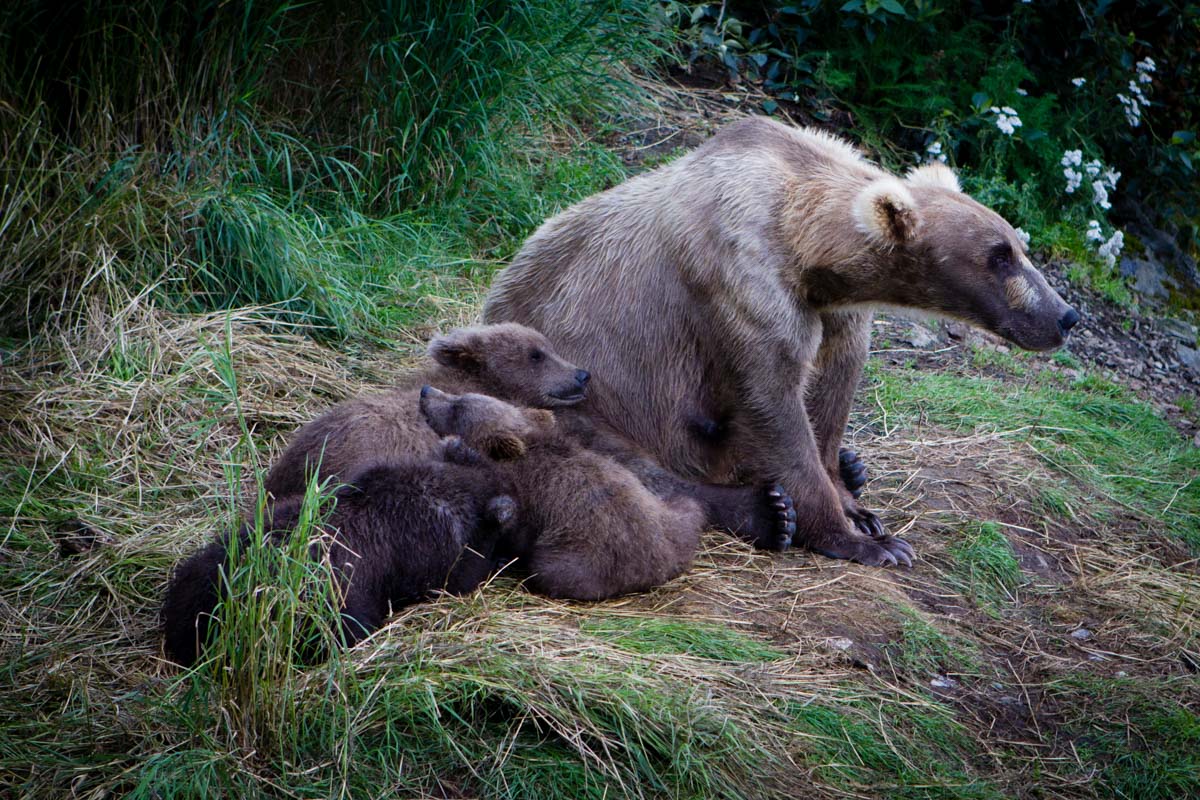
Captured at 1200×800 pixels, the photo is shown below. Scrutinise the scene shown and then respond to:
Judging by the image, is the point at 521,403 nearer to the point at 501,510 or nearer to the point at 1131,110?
the point at 501,510

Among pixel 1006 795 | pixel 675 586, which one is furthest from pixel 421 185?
pixel 1006 795

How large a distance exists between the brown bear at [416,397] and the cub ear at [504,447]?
217 mm

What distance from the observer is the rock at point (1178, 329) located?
9.78m

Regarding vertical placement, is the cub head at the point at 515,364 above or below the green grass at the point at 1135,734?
above

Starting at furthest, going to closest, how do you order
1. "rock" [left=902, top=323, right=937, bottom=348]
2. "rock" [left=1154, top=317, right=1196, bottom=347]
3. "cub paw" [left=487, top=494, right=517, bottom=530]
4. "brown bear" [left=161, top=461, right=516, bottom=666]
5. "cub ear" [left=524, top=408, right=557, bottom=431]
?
"rock" [left=1154, top=317, right=1196, bottom=347] → "rock" [left=902, top=323, right=937, bottom=348] → "cub ear" [left=524, top=408, right=557, bottom=431] → "cub paw" [left=487, top=494, right=517, bottom=530] → "brown bear" [left=161, top=461, right=516, bottom=666]

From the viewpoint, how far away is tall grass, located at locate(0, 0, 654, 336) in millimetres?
6289

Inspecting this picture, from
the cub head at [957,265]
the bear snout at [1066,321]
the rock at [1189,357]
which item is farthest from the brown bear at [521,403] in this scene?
the rock at [1189,357]

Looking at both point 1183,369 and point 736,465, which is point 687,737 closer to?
point 736,465

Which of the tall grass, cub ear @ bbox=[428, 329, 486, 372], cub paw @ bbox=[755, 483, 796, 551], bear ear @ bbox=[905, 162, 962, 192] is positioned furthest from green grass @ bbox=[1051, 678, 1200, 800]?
the tall grass

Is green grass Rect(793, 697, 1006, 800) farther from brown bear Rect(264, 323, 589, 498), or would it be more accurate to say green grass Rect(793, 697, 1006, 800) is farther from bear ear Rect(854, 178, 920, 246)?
bear ear Rect(854, 178, 920, 246)

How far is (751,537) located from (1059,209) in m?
5.95

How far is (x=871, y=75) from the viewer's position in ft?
33.6

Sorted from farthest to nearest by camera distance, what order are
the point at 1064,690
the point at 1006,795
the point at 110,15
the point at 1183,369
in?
the point at 1183,369
the point at 110,15
the point at 1064,690
the point at 1006,795

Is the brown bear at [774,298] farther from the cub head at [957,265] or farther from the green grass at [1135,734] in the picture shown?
the green grass at [1135,734]
